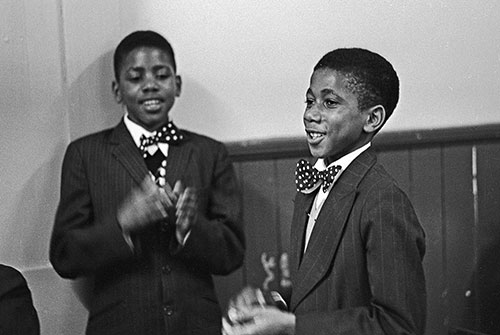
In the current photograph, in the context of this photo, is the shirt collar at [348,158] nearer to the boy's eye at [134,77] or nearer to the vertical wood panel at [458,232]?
the boy's eye at [134,77]

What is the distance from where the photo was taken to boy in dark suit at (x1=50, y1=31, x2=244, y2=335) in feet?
8.61

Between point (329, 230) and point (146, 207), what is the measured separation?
2.27ft

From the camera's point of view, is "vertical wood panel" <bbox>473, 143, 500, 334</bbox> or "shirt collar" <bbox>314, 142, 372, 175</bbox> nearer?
"shirt collar" <bbox>314, 142, 372, 175</bbox>

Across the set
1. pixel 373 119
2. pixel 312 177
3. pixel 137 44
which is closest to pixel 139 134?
pixel 137 44

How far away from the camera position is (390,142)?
10.8ft

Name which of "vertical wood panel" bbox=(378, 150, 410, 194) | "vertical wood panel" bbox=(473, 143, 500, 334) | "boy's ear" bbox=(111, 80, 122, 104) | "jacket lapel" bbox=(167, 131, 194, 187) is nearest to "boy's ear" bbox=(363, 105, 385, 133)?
"jacket lapel" bbox=(167, 131, 194, 187)

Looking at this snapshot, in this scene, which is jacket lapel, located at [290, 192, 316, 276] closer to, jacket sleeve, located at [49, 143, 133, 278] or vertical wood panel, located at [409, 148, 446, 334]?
jacket sleeve, located at [49, 143, 133, 278]

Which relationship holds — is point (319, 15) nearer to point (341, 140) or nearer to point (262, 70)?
point (262, 70)

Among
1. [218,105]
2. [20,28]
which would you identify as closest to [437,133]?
[218,105]

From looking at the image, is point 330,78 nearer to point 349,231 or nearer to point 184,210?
point 349,231

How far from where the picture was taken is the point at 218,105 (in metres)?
3.20

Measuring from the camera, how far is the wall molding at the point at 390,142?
3203 millimetres

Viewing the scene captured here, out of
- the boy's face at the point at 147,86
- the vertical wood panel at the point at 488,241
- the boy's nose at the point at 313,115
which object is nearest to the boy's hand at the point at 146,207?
the boy's face at the point at 147,86

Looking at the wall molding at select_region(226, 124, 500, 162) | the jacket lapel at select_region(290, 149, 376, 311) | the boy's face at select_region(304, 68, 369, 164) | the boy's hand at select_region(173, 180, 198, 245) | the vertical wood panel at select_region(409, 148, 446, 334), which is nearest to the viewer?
the jacket lapel at select_region(290, 149, 376, 311)
